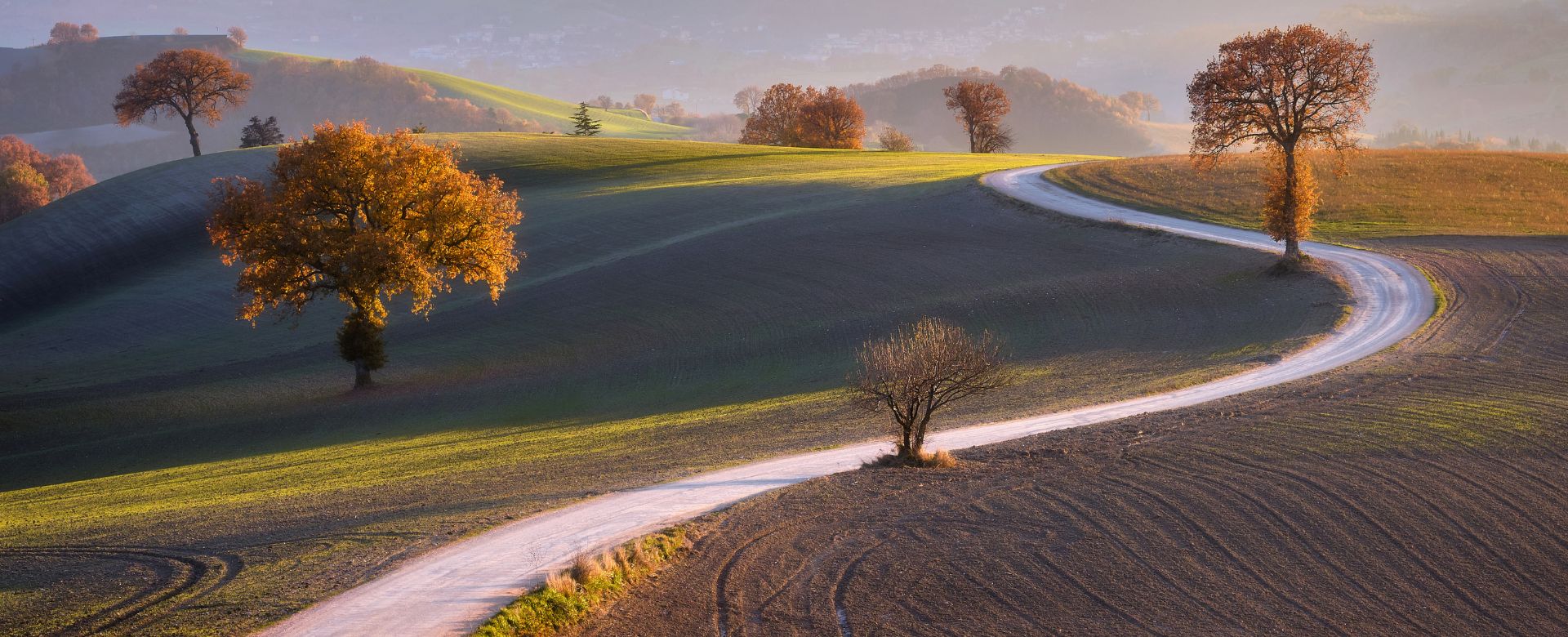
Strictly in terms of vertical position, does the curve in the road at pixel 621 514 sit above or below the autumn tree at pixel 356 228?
below

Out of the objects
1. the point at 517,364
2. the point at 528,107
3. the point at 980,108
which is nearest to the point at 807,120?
the point at 980,108

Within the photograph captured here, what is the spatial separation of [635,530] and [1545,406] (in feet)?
58.9

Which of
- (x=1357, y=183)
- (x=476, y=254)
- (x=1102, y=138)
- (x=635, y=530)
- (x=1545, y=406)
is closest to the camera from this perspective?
(x=635, y=530)

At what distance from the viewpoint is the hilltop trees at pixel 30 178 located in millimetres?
84625

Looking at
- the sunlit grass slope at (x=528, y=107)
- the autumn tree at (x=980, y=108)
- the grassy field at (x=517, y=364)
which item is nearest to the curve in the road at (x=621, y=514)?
the grassy field at (x=517, y=364)

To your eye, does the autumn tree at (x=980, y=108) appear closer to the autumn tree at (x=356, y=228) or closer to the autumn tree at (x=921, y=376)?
the autumn tree at (x=356, y=228)

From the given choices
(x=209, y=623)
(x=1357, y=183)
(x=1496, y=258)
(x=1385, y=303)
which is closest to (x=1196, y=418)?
(x=1385, y=303)

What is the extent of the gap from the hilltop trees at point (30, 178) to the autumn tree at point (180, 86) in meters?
19.0

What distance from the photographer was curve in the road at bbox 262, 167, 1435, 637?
12086mm

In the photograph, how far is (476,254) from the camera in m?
33.9

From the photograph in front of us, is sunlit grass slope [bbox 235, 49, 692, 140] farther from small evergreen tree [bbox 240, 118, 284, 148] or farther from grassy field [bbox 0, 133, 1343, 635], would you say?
grassy field [bbox 0, 133, 1343, 635]

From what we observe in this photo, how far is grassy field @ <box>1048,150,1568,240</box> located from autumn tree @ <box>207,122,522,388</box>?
32.0 meters

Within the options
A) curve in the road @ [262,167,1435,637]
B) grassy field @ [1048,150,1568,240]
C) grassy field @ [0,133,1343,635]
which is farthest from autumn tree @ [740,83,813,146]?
curve in the road @ [262,167,1435,637]

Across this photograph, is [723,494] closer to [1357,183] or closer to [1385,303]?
[1385,303]
